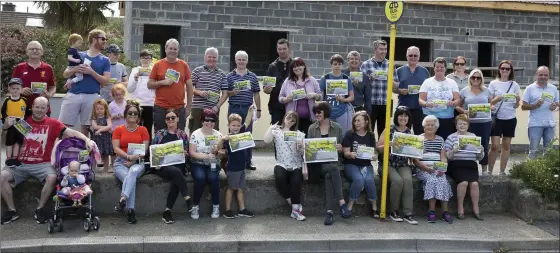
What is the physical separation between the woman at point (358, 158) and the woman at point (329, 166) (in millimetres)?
133

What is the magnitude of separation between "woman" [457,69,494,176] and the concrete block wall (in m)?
6.45

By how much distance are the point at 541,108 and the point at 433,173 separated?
2407 mm

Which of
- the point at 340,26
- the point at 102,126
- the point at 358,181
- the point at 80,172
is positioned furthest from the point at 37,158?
the point at 340,26

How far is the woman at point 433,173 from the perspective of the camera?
7.43 meters

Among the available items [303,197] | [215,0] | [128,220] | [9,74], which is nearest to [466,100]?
[303,197]

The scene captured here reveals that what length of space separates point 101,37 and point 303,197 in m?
3.59

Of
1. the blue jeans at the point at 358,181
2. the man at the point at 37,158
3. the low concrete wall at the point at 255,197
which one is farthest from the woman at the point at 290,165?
the man at the point at 37,158

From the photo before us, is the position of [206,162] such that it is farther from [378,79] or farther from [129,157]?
[378,79]

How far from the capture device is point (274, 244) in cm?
639

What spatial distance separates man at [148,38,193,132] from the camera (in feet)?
25.0

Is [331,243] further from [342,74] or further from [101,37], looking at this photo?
[101,37]

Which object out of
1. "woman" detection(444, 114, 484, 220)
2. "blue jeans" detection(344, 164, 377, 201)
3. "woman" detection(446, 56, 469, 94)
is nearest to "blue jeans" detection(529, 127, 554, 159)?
"woman" detection(446, 56, 469, 94)

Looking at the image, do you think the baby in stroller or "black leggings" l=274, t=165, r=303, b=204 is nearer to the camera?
the baby in stroller

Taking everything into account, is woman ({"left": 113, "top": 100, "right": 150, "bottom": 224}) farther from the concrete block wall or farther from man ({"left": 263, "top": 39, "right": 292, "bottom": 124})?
the concrete block wall
